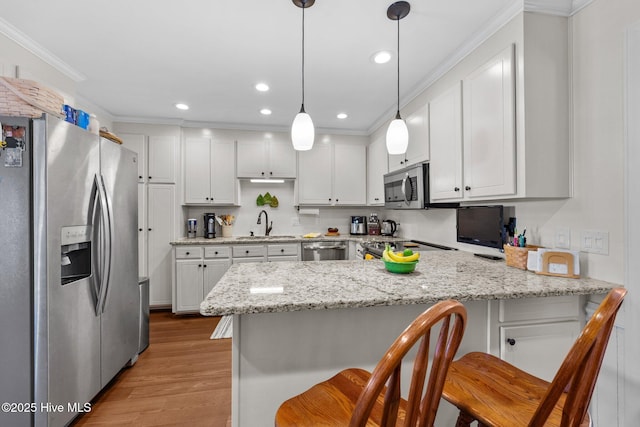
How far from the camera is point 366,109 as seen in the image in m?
3.35

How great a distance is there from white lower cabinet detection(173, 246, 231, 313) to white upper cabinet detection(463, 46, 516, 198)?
287cm

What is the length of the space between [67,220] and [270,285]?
1.24 metres

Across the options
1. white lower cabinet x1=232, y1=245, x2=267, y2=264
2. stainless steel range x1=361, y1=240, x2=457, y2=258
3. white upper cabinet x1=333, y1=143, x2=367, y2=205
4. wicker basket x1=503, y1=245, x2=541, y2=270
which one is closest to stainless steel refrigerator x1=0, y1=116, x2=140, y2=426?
white lower cabinet x1=232, y1=245, x2=267, y2=264

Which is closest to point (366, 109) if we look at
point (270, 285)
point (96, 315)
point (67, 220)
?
point (270, 285)

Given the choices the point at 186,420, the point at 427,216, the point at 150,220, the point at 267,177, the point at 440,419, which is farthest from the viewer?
the point at 267,177

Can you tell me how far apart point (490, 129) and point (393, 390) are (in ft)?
5.94

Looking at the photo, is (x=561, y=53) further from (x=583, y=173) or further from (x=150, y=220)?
(x=150, y=220)

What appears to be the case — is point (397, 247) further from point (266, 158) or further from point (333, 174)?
point (266, 158)

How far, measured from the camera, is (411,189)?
2.76m

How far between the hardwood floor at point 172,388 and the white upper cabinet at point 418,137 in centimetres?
247

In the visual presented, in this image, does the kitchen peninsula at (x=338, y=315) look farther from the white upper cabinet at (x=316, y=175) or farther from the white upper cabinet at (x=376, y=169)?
the white upper cabinet at (x=316, y=175)

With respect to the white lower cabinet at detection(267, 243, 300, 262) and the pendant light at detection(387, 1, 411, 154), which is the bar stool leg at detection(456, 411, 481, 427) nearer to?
the pendant light at detection(387, 1, 411, 154)

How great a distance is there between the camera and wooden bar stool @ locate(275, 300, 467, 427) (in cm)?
55

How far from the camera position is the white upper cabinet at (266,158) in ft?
12.7
